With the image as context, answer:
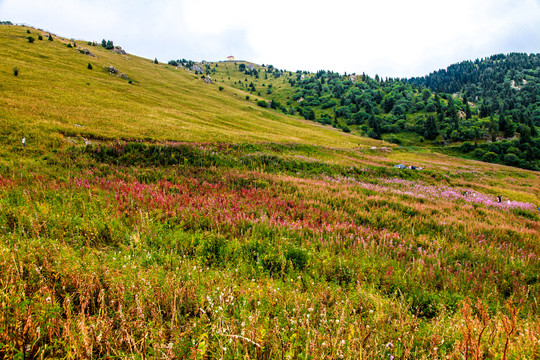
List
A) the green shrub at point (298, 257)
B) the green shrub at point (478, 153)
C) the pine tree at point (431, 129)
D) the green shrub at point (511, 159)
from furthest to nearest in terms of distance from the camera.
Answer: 1. the pine tree at point (431, 129)
2. the green shrub at point (478, 153)
3. the green shrub at point (511, 159)
4. the green shrub at point (298, 257)

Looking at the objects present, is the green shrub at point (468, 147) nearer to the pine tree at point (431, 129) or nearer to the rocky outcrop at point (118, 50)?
the pine tree at point (431, 129)

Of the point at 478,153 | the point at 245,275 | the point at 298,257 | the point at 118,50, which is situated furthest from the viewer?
the point at 118,50

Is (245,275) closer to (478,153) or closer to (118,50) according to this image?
(478,153)

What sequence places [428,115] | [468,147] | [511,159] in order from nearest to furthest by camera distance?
1. [511,159]
2. [468,147]
3. [428,115]

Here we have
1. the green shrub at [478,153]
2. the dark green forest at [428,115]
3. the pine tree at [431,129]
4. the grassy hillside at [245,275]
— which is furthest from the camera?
the pine tree at [431,129]

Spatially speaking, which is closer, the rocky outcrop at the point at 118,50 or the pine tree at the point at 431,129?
the rocky outcrop at the point at 118,50

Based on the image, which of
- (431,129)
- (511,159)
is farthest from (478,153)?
(431,129)

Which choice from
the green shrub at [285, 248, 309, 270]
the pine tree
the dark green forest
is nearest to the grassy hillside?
the green shrub at [285, 248, 309, 270]

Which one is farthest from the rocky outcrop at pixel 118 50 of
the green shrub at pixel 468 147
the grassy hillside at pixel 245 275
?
the green shrub at pixel 468 147

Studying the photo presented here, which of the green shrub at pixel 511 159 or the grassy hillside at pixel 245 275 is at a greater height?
the green shrub at pixel 511 159

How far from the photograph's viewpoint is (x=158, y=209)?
17.8ft

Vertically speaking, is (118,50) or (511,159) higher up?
(118,50)

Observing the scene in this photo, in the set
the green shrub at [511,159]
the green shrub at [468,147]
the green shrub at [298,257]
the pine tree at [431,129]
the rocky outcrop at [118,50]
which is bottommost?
the green shrub at [298,257]

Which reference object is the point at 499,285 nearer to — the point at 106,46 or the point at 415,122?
the point at 415,122
